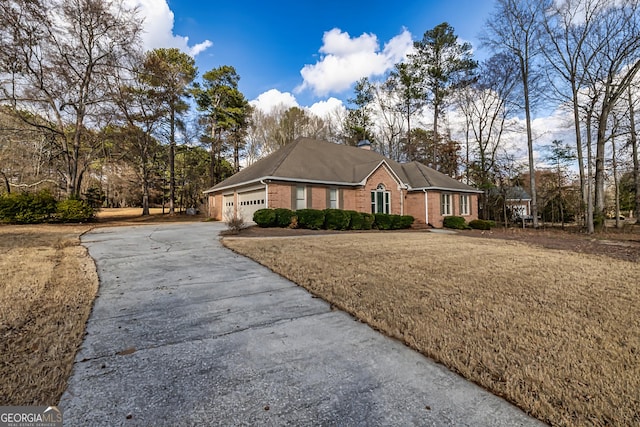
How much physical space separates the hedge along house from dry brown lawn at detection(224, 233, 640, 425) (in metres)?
9.38

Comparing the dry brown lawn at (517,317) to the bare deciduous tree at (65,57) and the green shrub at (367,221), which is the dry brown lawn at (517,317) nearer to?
the green shrub at (367,221)

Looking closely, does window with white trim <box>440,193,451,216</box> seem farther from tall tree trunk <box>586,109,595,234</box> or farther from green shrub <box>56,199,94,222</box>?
green shrub <box>56,199,94,222</box>

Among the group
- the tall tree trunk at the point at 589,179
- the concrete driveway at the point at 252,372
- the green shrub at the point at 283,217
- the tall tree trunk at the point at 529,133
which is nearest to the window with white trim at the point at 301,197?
the green shrub at the point at 283,217

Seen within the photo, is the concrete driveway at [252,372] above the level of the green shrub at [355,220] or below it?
below

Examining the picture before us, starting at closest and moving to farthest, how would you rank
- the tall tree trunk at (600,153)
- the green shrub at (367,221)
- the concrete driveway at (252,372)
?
the concrete driveway at (252,372)
the green shrub at (367,221)
the tall tree trunk at (600,153)

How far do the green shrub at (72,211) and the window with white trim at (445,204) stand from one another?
23.6 metres

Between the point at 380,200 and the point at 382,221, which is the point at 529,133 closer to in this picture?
the point at 380,200

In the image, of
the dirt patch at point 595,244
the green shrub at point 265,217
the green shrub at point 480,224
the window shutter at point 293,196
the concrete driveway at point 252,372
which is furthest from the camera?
the green shrub at point 480,224

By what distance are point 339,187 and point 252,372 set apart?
15.9m

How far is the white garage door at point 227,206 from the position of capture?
2036 cm

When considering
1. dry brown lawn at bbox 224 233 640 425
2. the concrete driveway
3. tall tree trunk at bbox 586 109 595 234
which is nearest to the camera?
the concrete driveway

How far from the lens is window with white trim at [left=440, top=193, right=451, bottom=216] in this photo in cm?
2034

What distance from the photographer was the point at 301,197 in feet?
53.9

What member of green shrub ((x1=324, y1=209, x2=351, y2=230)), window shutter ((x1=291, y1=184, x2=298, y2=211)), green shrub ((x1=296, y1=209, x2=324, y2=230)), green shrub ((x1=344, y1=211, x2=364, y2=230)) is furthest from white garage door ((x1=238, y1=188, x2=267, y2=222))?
green shrub ((x1=344, y1=211, x2=364, y2=230))
